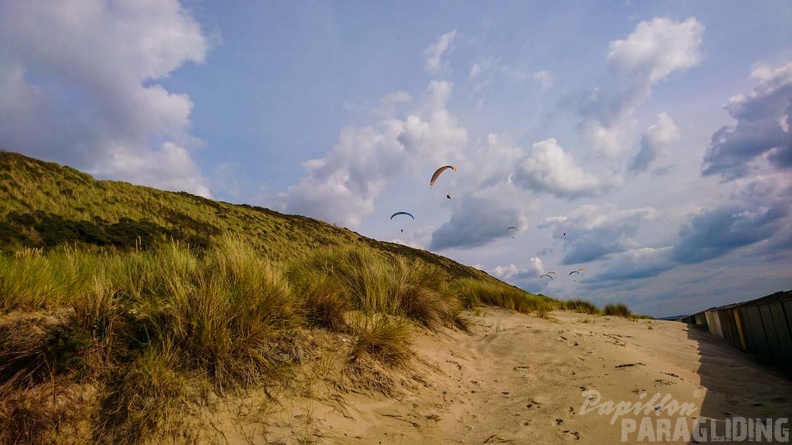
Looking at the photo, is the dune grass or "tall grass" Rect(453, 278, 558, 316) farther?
"tall grass" Rect(453, 278, 558, 316)

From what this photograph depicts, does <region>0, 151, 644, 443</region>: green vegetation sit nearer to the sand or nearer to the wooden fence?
the sand

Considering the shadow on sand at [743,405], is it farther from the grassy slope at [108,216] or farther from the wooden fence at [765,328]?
the grassy slope at [108,216]

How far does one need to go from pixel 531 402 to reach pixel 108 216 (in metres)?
27.4

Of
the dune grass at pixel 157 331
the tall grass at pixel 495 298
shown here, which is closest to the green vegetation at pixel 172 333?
the dune grass at pixel 157 331

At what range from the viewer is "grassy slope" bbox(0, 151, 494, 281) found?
19016 mm

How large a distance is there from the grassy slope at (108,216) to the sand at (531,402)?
322 inches

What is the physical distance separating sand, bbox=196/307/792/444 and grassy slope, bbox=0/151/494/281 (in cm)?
818

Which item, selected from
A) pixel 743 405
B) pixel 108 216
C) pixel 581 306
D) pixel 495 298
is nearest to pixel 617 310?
pixel 581 306

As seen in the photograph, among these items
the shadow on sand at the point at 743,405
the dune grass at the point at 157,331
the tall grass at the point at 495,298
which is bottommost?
the shadow on sand at the point at 743,405

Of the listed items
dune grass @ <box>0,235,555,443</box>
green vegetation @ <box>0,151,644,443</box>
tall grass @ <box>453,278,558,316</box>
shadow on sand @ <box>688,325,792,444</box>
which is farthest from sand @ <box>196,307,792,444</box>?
tall grass @ <box>453,278,558,316</box>

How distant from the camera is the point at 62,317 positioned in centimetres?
362

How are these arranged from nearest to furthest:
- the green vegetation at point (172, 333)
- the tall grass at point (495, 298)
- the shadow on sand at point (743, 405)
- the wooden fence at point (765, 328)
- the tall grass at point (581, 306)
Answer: the green vegetation at point (172, 333)
the shadow on sand at point (743, 405)
the wooden fence at point (765, 328)
the tall grass at point (495, 298)
the tall grass at point (581, 306)

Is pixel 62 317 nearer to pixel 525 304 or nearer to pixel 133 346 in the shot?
pixel 133 346

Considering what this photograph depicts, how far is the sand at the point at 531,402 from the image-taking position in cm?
327
